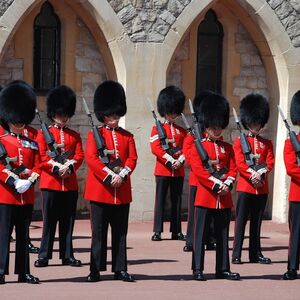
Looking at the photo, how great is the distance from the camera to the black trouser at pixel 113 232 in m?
8.59

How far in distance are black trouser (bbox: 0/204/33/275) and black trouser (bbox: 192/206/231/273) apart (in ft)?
4.25

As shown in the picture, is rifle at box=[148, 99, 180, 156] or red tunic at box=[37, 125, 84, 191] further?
rifle at box=[148, 99, 180, 156]

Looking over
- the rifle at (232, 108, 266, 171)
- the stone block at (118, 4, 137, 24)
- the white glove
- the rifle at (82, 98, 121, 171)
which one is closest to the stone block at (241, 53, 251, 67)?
the stone block at (118, 4, 137, 24)

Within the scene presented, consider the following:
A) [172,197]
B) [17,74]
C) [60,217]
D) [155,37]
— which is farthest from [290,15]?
[60,217]

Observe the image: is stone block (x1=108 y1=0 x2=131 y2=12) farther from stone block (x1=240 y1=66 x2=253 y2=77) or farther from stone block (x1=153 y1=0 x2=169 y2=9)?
stone block (x1=240 y1=66 x2=253 y2=77)

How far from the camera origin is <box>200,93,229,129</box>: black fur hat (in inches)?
352

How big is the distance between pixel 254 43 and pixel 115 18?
1.84 meters

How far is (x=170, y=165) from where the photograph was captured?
1112cm

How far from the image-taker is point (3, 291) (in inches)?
→ 314

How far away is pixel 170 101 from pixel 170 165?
0.75 meters

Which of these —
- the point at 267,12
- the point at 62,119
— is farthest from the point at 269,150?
the point at 267,12

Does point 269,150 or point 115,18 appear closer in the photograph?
point 269,150

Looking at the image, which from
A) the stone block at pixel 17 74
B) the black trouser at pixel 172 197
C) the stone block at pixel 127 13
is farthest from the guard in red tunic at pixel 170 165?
the stone block at pixel 17 74

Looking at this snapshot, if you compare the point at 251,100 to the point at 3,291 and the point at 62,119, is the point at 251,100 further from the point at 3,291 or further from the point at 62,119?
the point at 3,291
